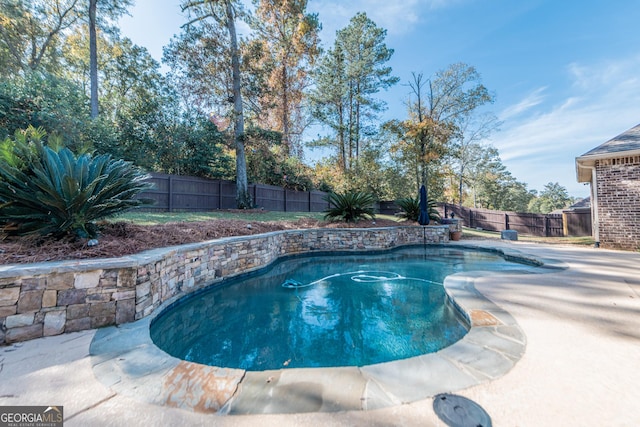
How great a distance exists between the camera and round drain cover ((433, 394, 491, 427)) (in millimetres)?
1255

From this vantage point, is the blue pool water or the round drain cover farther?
the blue pool water

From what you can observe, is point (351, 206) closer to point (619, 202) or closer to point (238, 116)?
point (238, 116)

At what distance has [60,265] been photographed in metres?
2.43

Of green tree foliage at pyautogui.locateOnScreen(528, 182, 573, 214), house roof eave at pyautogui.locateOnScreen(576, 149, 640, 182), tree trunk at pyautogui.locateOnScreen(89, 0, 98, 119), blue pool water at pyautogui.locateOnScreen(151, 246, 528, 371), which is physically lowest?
blue pool water at pyautogui.locateOnScreen(151, 246, 528, 371)

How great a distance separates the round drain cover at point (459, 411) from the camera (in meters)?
1.25

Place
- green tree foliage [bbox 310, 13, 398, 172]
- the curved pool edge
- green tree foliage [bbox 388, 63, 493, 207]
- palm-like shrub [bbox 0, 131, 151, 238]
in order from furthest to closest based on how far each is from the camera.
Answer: green tree foliage [bbox 310, 13, 398, 172], green tree foliage [bbox 388, 63, 493, 207], palm-like shrub [bbox 0, 131, 151, 238], the curved pool edge

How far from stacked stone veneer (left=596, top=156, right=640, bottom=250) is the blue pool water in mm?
5646

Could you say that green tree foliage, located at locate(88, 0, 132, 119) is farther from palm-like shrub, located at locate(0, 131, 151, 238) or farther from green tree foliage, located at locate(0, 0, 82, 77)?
palm-like shrub, located at locate(0, 131, 151, 238)

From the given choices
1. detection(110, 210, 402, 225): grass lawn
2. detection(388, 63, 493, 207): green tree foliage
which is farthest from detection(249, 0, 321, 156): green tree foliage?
detection(388, 63, 493, 207): green tree foliage

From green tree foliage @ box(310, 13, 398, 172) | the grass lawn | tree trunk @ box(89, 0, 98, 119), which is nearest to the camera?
the grass lawn

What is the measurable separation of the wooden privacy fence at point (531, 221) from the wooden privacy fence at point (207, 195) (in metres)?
10.2

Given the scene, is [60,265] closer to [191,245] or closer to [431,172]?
[191,245]

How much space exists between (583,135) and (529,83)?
4756 millimetres

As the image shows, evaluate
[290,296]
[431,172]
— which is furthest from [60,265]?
[431,172]
